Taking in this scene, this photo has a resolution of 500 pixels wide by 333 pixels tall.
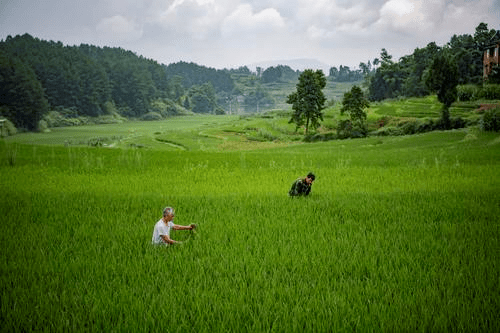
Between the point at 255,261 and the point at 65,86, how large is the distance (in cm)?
9787

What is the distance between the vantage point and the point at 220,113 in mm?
157000

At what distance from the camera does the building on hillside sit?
195 ft

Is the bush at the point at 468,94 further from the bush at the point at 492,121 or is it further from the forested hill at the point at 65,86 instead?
the forested hill at the point at 65,86

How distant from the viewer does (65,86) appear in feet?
296

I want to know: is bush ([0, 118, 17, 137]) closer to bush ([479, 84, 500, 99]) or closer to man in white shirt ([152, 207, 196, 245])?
man in white shirt ([152, 207, 196, 245])

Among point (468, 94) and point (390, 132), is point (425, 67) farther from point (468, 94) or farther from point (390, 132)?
point (390, 132)

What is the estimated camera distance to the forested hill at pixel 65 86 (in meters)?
62.0

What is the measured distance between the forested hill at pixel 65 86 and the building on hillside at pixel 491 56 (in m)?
75.2

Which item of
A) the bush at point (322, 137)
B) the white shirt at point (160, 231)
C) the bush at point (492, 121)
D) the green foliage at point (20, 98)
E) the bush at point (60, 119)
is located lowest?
the bush at point (322, 137)

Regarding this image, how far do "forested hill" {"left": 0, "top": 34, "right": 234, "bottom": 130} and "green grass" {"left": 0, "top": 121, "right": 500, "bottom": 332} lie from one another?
2337 inches

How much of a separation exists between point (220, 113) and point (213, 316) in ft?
509

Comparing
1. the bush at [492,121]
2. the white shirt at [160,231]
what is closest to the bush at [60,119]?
the bush at [492,121]

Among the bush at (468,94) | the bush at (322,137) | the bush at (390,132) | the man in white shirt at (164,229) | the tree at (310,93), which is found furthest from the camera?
the bush at (468,94)

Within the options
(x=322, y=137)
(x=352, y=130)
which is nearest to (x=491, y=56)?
(x=352, y=130)
